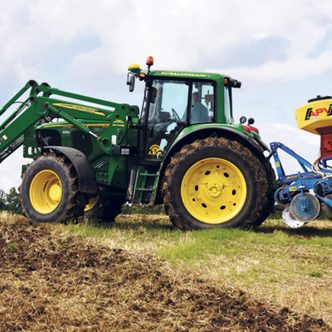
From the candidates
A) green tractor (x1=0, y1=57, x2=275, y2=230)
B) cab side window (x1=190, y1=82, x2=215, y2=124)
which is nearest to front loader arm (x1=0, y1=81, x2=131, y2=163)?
green tractor (x1=0, y1=57, x2=275, y2=230)

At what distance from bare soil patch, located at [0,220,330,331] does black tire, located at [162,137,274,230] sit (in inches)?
80.4

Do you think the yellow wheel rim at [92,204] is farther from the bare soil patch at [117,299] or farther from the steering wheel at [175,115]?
the bare soil patch at [117,299]

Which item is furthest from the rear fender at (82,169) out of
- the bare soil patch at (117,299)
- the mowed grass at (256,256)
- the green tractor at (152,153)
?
the bare soil patch at (117,299)

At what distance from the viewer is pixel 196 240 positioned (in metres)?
8.63

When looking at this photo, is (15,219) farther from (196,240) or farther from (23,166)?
(196,240)

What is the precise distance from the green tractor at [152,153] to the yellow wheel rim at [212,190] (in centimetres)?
2

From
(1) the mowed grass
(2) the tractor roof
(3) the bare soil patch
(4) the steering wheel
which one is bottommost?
(3) the bare soil patch

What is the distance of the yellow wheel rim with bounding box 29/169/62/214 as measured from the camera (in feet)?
35.3

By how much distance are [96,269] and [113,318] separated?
6.03 ft

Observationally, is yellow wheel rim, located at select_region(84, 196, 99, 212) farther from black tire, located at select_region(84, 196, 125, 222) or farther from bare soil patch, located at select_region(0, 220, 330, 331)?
bare soil patch, located at select_region(0, 220, 330, 331)

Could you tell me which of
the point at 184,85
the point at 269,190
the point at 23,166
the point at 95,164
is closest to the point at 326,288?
the point at 269,190

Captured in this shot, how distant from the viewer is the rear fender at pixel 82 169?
10.4 metres

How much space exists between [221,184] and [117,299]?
172 inches

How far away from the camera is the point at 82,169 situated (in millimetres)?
10445
